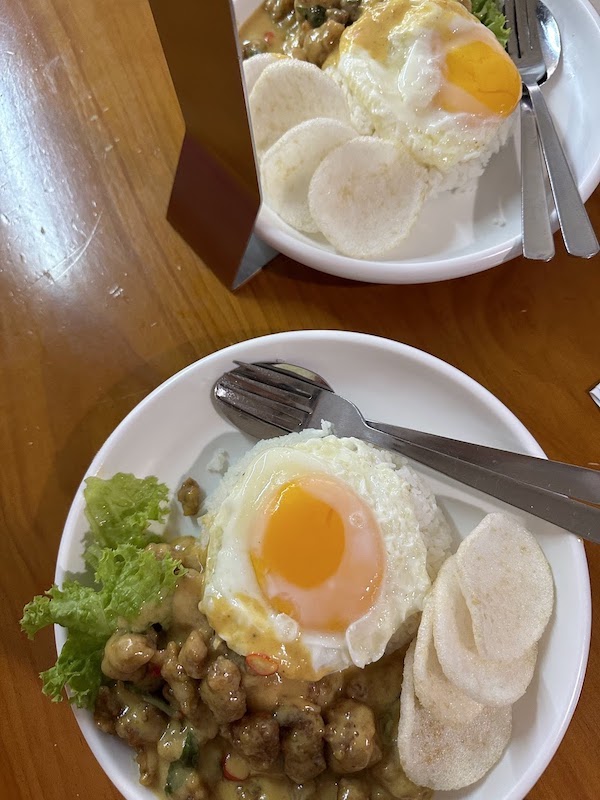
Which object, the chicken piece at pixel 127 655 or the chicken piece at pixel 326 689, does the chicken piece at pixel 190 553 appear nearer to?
the chicken piece at pixel 127 655

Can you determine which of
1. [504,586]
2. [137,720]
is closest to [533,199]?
[504,586]

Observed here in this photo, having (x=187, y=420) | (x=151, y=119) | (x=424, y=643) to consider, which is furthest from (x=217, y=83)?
(x=424, y=643)

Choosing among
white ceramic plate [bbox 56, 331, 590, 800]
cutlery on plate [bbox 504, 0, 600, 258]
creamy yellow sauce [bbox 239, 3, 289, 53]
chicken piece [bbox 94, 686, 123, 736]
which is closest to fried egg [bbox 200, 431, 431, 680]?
white ceramic plate [bbox 56, 331, 590, 800]

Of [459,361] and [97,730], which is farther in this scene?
[459,361]

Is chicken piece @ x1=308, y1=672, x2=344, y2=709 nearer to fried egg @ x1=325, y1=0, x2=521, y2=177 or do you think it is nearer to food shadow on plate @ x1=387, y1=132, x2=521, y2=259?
food shadow on plate @ x1=387, y1=132, x2=521, y2=259

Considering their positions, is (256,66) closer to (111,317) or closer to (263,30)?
(263,30)

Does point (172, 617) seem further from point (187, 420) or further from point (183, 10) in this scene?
point (183, 10)

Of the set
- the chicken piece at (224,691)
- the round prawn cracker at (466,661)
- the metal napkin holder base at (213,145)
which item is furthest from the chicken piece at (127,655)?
the metal napkin holder base at (213,145)
